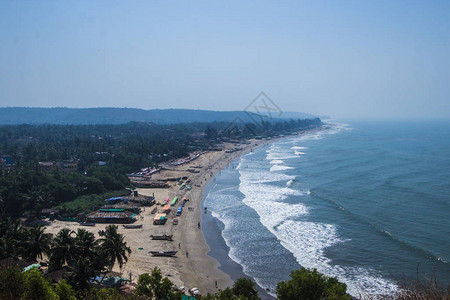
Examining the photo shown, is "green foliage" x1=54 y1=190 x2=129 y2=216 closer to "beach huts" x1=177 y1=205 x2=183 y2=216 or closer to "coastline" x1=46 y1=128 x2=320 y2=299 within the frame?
"coastline" x1=46 y1=128 x2=320 y2=299

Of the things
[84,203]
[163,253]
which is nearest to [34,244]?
[163,253]

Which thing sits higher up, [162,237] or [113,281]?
[113,281]

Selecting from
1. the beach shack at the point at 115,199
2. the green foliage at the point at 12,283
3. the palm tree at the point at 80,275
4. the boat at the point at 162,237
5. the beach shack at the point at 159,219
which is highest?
the green foliage at the point at 12,283

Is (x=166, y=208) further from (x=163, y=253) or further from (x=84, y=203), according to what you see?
(x=163, y=253)

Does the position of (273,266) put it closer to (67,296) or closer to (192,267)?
(192,267)

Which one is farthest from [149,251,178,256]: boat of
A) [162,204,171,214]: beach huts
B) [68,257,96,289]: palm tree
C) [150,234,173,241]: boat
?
[162,204,171,214]: beach huts

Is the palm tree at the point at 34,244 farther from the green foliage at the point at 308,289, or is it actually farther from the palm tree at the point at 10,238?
the green foliage at the point at 308,289

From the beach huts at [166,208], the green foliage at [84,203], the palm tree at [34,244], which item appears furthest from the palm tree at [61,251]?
the beach huts at [166,208]
